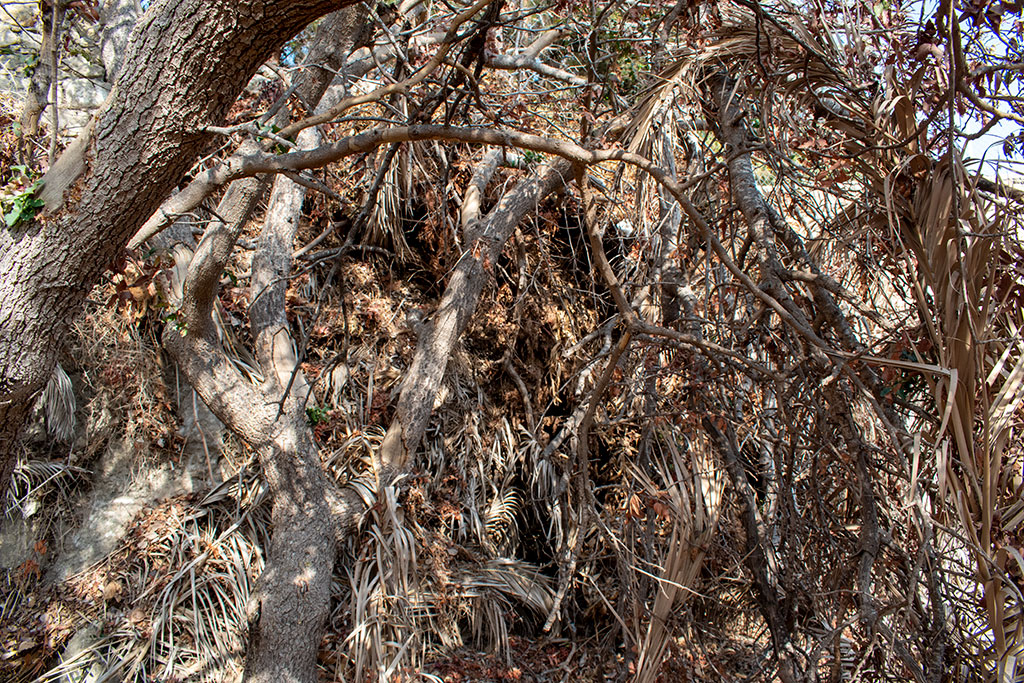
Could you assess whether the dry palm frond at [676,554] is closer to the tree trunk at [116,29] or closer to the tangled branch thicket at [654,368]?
the tangled branch thicket at [654,368]

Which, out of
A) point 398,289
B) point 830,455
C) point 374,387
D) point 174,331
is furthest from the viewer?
point 398,289

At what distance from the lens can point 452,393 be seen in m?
5.00

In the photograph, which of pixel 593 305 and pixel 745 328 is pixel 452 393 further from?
pixel 745 328

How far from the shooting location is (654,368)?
354 cm

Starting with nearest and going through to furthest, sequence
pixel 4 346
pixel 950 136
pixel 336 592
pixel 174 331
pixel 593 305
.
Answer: pixel 4 346, pixel 950 136, pixel 174 331, pixel 336 592, pixel 593 305

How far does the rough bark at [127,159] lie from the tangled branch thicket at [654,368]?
0.18m

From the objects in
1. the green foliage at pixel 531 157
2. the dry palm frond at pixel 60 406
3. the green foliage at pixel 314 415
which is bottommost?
the dry palm frond at pixel 60 406

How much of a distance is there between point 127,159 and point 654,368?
245 centimetres

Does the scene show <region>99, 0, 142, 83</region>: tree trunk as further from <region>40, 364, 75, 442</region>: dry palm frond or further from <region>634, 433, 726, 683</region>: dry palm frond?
<region>634, 433, 726, 683</region>: dry palm frond

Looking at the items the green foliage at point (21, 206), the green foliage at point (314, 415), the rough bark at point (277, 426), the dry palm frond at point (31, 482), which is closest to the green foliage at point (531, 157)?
the rough bark at point (277, 426)

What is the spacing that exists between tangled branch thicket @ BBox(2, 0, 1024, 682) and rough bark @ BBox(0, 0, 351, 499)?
0.58 feet

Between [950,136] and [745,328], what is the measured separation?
1361 mm

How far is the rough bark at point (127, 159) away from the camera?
193cm

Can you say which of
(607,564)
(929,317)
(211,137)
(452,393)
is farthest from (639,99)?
(607,564)
